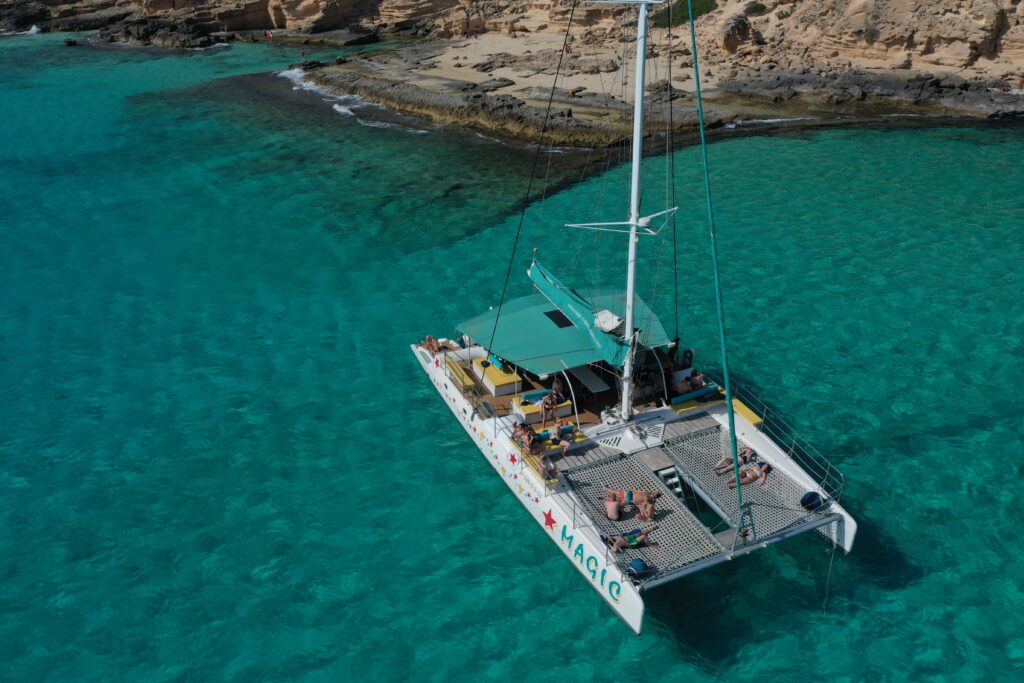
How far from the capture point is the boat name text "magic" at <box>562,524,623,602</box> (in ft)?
42.5

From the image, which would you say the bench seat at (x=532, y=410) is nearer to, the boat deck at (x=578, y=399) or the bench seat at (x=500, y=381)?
the boat deck at (x=578, y=399)

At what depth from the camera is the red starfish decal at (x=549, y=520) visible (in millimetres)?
14625

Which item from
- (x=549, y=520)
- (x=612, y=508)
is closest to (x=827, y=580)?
(x=612, y=508)

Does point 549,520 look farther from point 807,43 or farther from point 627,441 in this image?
point 807,43

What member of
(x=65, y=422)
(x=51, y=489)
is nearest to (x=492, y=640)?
(x=51, y=489)

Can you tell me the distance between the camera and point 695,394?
17.0 meters

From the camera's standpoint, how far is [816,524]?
45.0 ft

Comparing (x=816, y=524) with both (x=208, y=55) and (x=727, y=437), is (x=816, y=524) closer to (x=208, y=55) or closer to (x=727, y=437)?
(x=727, y=437)

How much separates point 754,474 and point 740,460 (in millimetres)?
518

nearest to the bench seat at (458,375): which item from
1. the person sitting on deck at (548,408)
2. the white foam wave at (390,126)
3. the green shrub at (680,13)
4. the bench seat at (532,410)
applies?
the bench seat at (532,410)

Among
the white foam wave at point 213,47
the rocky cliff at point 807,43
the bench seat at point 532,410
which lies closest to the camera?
the bench seat at point 532,410

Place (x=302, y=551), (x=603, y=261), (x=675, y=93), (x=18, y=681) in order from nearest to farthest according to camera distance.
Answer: (x=18, y=681)
(x=302, y=551)
(x=603, y=261)
(x=675, y=93)

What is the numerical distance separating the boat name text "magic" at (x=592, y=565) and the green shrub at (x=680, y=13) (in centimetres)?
4579

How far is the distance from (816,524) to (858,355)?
850 centimetres
